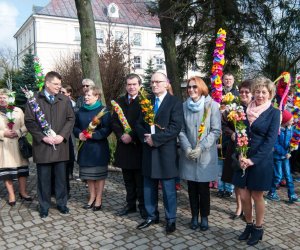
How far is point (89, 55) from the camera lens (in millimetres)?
8375

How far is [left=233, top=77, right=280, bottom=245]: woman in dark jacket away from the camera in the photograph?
148 inches

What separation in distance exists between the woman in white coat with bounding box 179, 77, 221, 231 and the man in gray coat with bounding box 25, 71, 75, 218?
1800 millimetres

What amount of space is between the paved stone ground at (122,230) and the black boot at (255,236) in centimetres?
6

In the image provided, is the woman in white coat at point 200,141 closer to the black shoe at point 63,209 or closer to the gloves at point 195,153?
the gloves at point 195,153

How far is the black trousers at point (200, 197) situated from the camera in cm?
439

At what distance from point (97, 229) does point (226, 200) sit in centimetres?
228

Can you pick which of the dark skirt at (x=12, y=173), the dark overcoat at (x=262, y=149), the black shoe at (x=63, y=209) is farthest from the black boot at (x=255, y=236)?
the dark skirt at (x=12, y=173)

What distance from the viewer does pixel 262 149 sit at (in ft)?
12.3

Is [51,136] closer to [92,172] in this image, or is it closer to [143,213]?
[92,172]

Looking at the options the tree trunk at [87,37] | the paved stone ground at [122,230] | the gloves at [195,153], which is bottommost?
the paved stone ground at [122,230]

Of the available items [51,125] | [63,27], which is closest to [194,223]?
[51,125]

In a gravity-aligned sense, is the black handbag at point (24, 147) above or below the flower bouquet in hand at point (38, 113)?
below

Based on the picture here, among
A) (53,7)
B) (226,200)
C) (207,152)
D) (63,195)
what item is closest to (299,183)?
(226,200)

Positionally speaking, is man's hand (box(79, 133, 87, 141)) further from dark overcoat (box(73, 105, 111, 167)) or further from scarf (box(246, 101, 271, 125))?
scarf (box(246, 101, 271, 125))
